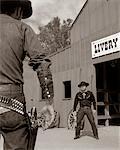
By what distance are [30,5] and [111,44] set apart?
14.0m

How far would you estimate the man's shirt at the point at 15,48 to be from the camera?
3.22m

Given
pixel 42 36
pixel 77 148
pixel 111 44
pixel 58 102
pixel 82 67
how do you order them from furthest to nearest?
1. pixel 42 36
2. pixel 58 102
3. pixel 82 67
4. pixel 111 44
5. pixel 77 148

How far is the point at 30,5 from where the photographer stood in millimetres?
3441

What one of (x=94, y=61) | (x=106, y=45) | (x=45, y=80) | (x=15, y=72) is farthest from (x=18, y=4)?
(x=94, y=61)

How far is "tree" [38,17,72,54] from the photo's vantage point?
59781 millimetres

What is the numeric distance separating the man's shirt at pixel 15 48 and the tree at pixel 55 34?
185 feet

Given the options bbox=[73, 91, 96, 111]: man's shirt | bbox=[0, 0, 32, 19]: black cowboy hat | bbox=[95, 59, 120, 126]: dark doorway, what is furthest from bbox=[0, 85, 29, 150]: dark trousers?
bbox=[95, 59, 120, 126]: dark doorway

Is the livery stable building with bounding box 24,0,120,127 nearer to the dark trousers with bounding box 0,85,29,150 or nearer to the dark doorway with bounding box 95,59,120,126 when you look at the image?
the dark doorway with bounding box 95,59,120,126

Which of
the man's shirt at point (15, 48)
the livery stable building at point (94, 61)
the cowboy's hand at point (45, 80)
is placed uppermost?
the livery stable building at point (94, 61)

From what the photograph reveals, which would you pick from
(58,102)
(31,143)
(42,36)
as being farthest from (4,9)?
(42,36)

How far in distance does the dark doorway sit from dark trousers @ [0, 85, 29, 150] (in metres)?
17.0

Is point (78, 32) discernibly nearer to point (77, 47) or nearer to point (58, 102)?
point (77, 47)

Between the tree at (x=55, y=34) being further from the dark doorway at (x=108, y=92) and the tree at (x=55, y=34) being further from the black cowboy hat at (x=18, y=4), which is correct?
the black cowboy hat at (x=18, y=4)

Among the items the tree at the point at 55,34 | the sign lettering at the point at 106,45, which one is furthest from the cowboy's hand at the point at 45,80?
the tree at the point at 55,34
